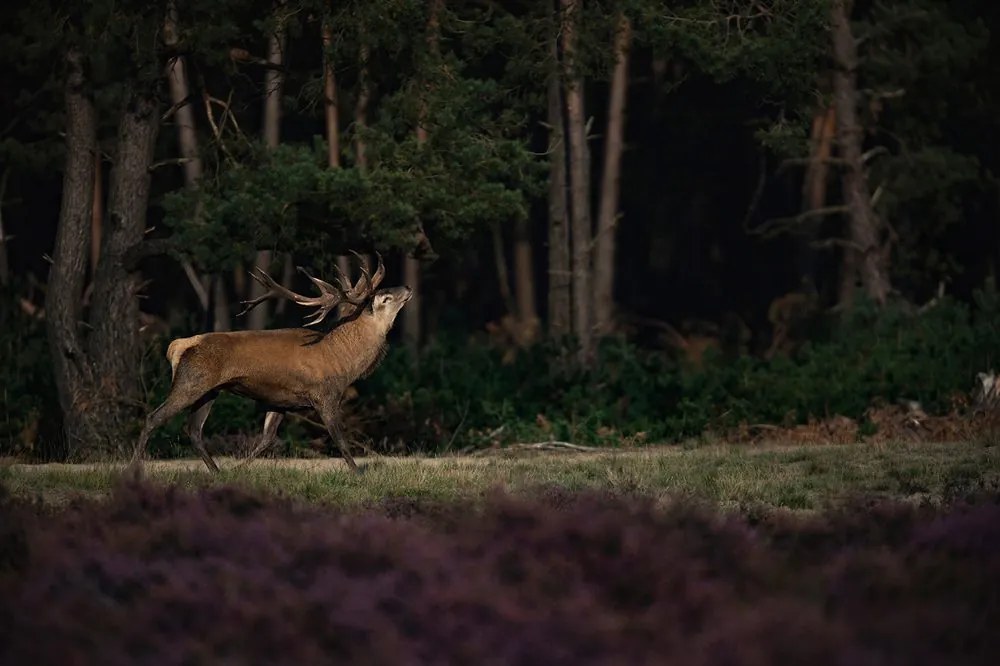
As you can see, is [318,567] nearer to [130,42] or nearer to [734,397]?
[130,42]

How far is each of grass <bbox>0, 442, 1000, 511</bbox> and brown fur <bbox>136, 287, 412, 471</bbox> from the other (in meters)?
0.49

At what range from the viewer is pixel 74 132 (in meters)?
21.8

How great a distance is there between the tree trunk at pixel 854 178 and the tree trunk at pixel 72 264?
47.5 feet

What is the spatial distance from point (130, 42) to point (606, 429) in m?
7.13

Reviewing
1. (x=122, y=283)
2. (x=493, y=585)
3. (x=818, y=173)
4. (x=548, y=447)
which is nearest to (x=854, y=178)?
(x=818, y=173)

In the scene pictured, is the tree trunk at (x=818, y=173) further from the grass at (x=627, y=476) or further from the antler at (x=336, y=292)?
the antler at (x=336, y=292)

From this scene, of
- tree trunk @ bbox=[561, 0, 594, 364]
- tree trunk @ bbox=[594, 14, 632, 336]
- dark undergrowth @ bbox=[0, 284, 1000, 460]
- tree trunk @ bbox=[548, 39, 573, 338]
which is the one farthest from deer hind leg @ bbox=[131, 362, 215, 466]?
tree trunk @ bbox=[594, 14, 632, 336]

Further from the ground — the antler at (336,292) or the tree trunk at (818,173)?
the tree trunk at (818,173)

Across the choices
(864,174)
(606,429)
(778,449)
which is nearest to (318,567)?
(778,449)

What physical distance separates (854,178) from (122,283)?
16190 mm

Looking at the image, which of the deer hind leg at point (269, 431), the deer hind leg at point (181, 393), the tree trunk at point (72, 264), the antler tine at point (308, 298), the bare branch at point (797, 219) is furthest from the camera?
the bare branch at point (797, 219)

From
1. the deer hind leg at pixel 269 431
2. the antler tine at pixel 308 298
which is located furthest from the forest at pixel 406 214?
the deer hind leg at pixel 269 431

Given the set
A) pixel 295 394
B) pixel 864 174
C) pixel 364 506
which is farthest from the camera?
pixel 864 174

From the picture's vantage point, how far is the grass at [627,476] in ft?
49.2
